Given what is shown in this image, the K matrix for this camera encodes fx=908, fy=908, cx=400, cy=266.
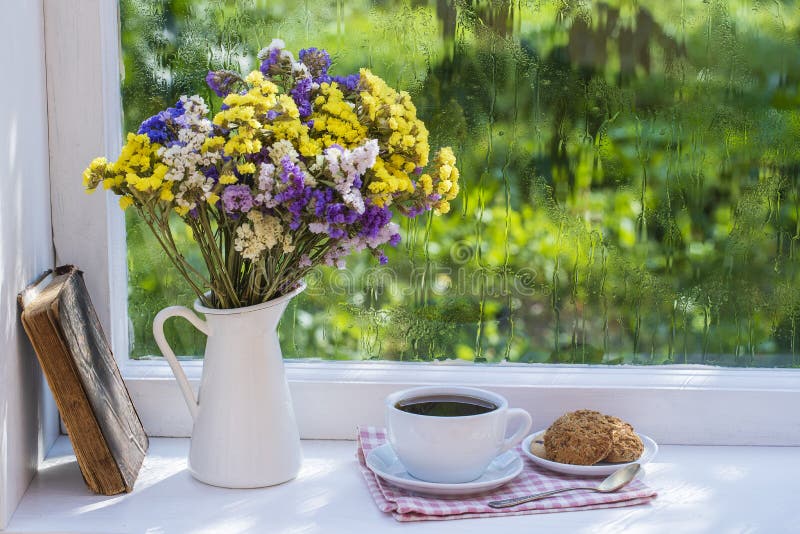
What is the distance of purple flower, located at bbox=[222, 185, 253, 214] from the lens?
0.99 m

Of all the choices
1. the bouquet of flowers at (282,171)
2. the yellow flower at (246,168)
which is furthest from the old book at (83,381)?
the yellow flower at (246,168)

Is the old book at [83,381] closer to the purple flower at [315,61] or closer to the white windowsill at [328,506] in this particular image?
the white windowsill at [328,506]

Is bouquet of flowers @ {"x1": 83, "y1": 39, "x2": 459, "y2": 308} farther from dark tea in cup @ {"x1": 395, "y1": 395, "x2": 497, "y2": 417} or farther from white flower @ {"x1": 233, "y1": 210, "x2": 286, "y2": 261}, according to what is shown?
dark tea in cup @ {"x1": 395, "y1": 395, "x2": 497, "y2": 417}

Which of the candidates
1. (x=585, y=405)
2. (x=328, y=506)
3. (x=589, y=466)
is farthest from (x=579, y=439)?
(x=328, y=506)

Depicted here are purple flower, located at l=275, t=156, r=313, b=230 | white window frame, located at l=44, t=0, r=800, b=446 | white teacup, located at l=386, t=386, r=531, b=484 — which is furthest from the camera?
white window frame, located at l=44, t=0, r=800, b=446

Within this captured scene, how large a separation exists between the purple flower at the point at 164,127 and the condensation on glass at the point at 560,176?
0.99 feet

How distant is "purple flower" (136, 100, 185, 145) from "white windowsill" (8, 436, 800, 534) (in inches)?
16.9

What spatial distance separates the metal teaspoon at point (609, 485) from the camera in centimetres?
107

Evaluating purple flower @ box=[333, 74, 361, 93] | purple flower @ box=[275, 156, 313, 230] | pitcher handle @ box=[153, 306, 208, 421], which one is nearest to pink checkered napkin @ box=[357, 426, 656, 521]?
pitcher handle @ box=[153, 306, 208, 421]

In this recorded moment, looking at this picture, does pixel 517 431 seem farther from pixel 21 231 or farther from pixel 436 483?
pixel 21 231

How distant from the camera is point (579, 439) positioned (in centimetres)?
116

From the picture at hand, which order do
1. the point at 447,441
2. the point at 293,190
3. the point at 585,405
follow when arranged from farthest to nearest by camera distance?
the point at 585,405
the point at 447,441
the point at 293,190

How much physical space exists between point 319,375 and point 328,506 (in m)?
0.29

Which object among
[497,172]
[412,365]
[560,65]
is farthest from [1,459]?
[560,65]
